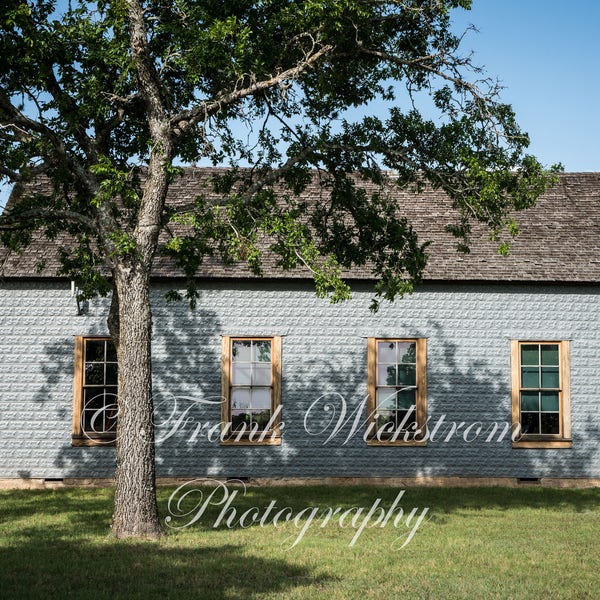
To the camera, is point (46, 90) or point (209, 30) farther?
point (46, 90)

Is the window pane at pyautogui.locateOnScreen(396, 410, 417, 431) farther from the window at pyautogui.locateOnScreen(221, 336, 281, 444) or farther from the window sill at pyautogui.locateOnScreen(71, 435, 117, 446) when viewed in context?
the window sill at pyautogui.locateOnScreen(71, 435, 117, 446)

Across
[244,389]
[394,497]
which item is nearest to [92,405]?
[244,389]

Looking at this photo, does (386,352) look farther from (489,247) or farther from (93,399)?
(93,399)

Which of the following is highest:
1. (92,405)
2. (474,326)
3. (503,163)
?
(503,163)

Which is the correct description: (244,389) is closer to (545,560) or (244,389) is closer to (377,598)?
(545,560)

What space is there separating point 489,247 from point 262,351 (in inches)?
191

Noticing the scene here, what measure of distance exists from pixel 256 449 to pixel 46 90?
25.4 feet

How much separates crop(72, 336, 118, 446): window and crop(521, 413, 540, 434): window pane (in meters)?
7.56

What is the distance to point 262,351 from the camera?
Result: 17.8 metres

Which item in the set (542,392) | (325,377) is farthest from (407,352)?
(542,392)

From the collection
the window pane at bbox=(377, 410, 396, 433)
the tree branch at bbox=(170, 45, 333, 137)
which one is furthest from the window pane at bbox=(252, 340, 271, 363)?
the tree branch at bbox=(170, 45, 333, 137)

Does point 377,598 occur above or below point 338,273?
below

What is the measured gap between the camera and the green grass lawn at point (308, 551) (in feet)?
29.1

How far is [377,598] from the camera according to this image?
8.47 meters
